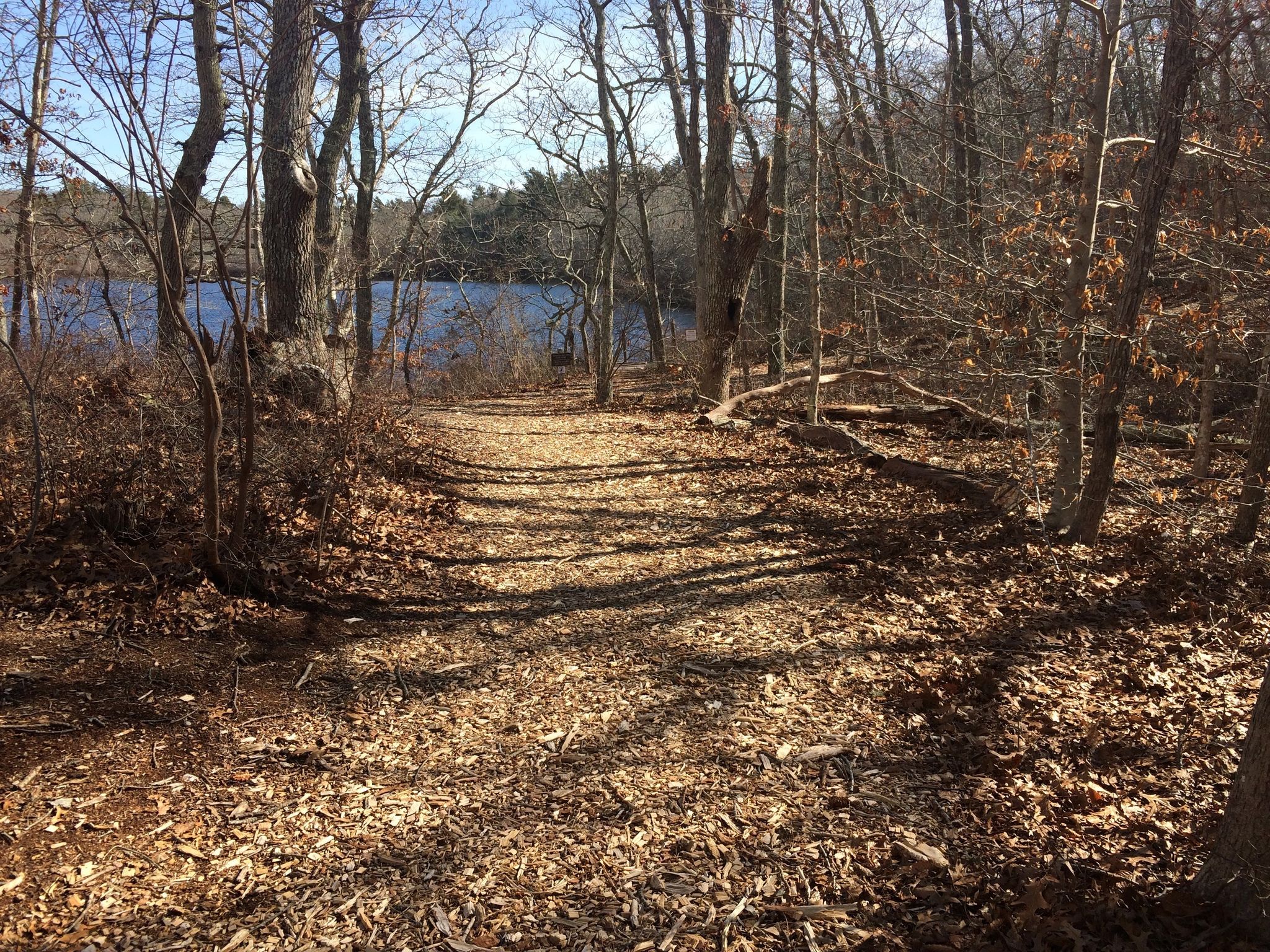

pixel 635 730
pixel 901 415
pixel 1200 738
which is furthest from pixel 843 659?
pixel 901 415

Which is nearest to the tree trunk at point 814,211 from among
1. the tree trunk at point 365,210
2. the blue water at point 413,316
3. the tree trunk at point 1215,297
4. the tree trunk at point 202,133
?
the tree trunk at point 1215,297

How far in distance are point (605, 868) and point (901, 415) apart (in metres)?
8.49

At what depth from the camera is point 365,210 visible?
14.9m

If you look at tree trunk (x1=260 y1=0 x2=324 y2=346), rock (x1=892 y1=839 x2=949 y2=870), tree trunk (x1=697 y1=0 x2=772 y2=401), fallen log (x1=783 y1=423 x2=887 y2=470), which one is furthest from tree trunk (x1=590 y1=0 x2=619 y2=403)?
rock (x1=892 y1=839 x2=949 y2=870)

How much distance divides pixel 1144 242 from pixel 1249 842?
391cm

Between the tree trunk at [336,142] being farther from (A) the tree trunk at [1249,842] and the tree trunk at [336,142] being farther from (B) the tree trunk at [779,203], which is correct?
(A) the tree trunk at [1249,842]

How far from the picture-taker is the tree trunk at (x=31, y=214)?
6.45 meters

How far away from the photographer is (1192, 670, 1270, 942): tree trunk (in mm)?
2416

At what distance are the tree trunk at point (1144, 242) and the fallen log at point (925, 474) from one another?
634 mm

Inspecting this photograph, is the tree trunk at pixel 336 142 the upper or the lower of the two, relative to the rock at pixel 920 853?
upper

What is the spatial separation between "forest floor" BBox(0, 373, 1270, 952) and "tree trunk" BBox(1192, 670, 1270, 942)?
0.13 meters

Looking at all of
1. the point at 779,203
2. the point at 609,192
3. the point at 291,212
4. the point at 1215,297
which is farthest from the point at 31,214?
the point at 1215,297

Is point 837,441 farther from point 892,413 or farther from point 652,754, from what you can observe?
point 652,754

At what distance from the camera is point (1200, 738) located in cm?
356
